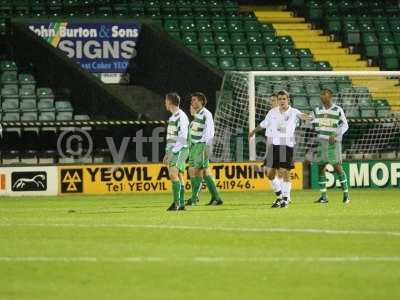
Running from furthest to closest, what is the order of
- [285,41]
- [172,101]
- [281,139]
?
1. [285,41]
2. [281,139]
3. [172,101]

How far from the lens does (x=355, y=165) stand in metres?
28.6

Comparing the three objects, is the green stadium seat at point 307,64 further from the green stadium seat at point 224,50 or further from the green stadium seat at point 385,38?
the green stadium seat at point 385,38

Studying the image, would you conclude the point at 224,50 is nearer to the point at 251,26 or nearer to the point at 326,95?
the point at 251,26

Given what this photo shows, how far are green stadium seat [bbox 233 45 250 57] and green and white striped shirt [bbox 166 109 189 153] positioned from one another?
13200 mm

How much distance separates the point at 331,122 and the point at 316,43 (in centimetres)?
1304

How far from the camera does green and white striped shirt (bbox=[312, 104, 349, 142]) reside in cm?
2338

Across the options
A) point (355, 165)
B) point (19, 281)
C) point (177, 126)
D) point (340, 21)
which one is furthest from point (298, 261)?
point (340, 21)

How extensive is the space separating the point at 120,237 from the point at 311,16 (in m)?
23.4

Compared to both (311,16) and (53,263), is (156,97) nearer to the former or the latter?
(311,16)

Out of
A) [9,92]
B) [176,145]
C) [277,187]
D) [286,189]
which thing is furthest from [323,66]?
[176,145]

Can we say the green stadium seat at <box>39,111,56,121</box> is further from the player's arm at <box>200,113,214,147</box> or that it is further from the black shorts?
the black shorts

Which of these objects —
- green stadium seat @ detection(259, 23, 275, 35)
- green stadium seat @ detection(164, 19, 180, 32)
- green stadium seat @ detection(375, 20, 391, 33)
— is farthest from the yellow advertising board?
green stadium seat @ detection(375, 20, 391, 33)

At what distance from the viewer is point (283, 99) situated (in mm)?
21453

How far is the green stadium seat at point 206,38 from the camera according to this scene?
110ft
